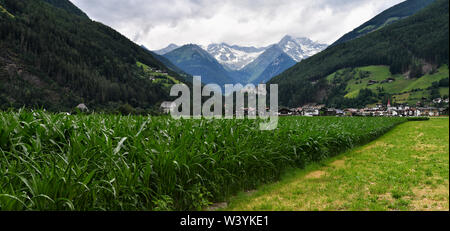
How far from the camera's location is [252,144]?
7.83 m

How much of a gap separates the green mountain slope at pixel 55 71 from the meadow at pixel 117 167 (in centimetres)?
11806

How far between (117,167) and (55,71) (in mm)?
159539

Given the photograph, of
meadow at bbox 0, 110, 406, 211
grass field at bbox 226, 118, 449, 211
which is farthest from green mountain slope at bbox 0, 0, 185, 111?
grass field at bbox 226, 118, 449, 211

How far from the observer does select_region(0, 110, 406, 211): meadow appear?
3.23 m

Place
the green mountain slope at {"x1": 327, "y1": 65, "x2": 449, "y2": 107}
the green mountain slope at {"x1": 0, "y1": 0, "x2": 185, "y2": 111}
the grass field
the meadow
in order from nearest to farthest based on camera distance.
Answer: the meadow
the grass field
the green mountain slope at {"x1": 0, "y1": 0, "x2": 185, "y2": 111}
the green mountain slope at {"x1": 327, "y1": 65, "x2": 449, "y2": 107}

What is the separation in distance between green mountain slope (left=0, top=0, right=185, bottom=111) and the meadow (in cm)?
11806

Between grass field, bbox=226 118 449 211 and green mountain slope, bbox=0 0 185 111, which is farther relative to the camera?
green mountain slope, bbox=0 0 185 111

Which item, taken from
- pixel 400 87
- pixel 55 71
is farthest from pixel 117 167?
pixel 400 87

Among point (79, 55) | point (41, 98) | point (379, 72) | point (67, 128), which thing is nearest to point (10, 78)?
point (41, 98)

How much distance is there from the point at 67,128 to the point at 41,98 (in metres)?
133

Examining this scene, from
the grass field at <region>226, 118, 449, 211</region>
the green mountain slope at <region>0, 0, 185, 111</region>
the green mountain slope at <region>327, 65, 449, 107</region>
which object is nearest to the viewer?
the grass field at <region>226, 118, 449, 211</region>

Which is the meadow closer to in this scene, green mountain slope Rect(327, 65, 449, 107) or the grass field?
the grass field

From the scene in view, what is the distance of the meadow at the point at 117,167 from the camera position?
10.6ft

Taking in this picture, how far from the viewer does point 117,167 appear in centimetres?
396
